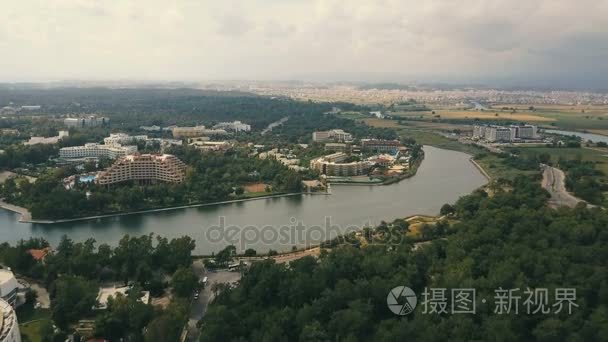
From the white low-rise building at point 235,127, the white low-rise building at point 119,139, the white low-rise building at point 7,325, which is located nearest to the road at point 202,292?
the white low-rise building at point 7,325

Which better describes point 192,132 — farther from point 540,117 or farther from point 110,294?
point 540,117

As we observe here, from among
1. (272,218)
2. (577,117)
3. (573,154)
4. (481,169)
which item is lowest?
(272,218)

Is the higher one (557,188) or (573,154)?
(573,154)

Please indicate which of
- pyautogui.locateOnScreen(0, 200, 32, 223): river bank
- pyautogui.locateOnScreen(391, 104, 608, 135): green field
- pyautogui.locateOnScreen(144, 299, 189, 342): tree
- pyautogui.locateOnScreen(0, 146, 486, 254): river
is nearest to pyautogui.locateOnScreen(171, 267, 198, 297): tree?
pyautogui.locateOnScreen(144, 299, 189, 342): tree

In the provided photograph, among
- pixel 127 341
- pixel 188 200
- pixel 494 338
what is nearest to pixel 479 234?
pixel 494 338

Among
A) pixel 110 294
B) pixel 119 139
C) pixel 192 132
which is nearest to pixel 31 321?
pixel 110 294

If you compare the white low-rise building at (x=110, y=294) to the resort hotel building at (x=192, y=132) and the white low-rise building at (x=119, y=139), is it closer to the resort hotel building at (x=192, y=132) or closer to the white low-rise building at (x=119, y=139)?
the white low-rise building at (x=119, y=139)

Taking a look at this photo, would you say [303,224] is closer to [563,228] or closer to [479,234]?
[479,234]

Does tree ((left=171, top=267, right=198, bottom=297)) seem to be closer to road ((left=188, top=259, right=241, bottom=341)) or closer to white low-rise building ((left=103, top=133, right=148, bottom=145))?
road ((left=188, top=259, right=241, bottom=341))
